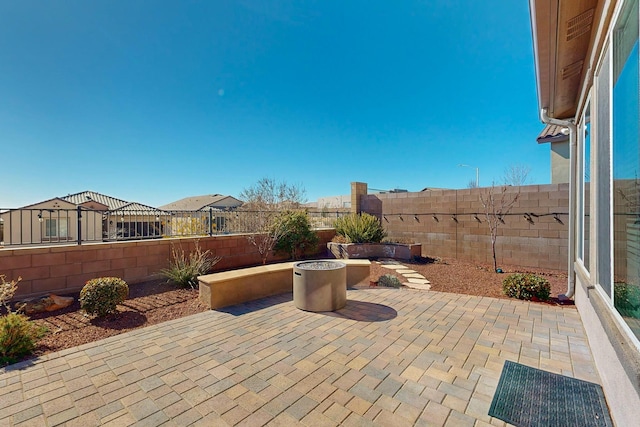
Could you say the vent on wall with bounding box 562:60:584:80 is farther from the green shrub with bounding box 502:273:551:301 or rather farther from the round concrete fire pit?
the round concrete fire pit

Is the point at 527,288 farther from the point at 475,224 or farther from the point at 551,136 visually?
the point at 551,136

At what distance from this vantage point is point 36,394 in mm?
2178

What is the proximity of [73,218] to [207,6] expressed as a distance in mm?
Result: 6068

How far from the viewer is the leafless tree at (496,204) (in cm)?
797

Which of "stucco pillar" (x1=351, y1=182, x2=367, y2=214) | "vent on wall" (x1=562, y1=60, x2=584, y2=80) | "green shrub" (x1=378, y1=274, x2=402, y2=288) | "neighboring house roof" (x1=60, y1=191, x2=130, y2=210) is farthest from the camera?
"neighboring house roof" (x1=60, y1=191, x2=130, y2=210)

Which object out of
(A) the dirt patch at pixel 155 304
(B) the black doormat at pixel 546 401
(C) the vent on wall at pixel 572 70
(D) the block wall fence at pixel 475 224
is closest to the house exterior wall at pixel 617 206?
(B) the black doormat at pixel 546 401

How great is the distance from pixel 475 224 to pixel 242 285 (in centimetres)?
760

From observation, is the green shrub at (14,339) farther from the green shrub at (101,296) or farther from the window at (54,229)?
the window at (54,229)

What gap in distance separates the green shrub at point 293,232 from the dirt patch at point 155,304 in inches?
87.0

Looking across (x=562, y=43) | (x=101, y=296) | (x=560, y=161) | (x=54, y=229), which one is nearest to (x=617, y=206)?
(x=562, y=43)

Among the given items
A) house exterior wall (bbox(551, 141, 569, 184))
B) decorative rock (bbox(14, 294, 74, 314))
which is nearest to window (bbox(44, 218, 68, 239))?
decorative rock (bbox(14, 294, 74, 314))

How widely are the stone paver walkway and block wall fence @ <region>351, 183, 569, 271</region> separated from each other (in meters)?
4.38

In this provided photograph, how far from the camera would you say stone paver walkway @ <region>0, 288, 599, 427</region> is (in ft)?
6.38

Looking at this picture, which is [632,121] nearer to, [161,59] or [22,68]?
[161,59]
